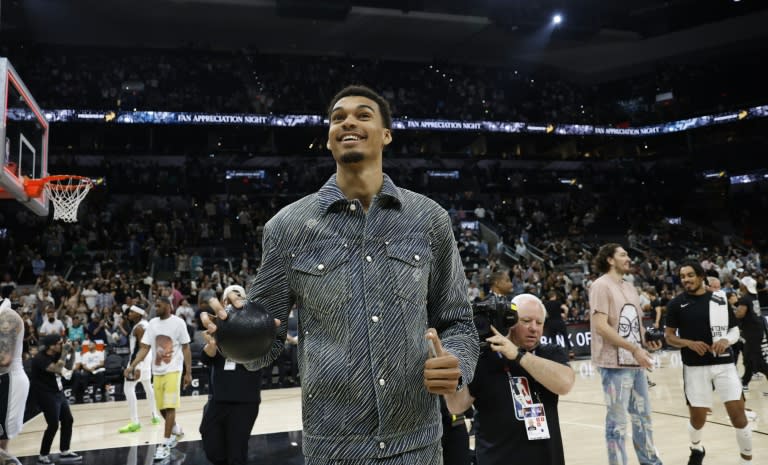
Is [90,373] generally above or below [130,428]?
above

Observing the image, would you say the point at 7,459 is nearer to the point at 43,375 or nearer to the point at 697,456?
the point at 43,375

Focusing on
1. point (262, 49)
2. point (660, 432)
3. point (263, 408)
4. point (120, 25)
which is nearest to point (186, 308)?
point (263, 408)

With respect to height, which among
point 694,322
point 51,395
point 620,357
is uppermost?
point 694,322

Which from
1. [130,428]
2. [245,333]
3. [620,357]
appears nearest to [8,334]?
[130,428]

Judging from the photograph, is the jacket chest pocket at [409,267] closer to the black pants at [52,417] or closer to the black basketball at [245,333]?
the black basketball at [245,333]

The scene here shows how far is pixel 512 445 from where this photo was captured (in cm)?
354

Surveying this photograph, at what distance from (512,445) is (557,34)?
2802 cm

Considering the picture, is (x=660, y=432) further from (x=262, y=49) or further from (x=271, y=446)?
(x=262, y=49)

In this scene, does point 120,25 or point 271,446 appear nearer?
point 271,446

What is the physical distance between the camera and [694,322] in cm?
582

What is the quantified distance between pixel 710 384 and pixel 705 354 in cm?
27

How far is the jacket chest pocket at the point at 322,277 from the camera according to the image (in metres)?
1.80

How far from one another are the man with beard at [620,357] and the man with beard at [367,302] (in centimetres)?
379

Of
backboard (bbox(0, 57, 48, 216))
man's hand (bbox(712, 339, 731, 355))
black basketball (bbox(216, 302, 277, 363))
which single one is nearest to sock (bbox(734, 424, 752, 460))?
man's hand (bbox(712, 339, 731, 355))
